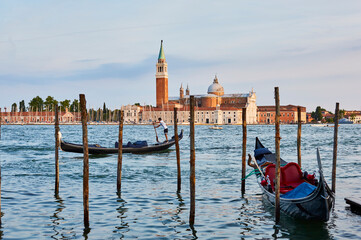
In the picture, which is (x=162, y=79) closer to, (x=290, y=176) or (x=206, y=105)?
(x=206, y=105)

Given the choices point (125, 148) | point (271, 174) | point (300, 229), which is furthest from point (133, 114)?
point (300, 229)

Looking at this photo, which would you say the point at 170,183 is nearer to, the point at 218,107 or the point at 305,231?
the point at 305,231

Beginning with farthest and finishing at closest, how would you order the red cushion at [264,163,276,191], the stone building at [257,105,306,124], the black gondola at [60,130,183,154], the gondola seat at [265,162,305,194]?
1. the stone building at [257,105,306,124]
2. the black gondola at [60,130,183,154]
3. the red cushion at [264,163,276,191]
4. the gondola seat at [265,162,305,194]

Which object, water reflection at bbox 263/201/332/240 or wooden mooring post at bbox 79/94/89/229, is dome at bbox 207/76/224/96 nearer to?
water reflection at bbox 263/201/332/240

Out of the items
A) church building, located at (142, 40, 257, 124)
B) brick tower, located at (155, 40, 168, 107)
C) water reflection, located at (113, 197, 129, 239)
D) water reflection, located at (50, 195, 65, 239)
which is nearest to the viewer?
water reflection, located at (50, 195, 65, 239)

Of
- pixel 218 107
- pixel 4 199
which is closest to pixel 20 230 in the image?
pixel 4 199

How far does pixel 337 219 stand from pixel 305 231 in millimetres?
801

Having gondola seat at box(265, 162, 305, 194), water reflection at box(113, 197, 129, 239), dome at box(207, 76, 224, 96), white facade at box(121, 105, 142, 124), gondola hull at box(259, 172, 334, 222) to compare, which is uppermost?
dome at box(207, 76, 224, 96)

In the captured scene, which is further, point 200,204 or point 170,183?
point 170,183

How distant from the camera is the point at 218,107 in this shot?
9856cm

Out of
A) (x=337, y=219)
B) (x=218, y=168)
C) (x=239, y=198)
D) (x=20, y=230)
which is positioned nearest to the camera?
(x=20, y=230)

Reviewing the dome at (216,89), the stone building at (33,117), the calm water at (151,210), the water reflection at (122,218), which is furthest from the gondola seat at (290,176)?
the dome at (216,89)

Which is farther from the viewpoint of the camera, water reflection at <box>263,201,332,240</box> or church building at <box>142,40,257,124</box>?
church building at <box>142,40,257,124</box>

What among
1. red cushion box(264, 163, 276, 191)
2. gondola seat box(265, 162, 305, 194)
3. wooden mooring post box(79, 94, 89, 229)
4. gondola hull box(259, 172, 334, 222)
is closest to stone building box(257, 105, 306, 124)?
red cushion box(264, 163, 276, 191)
